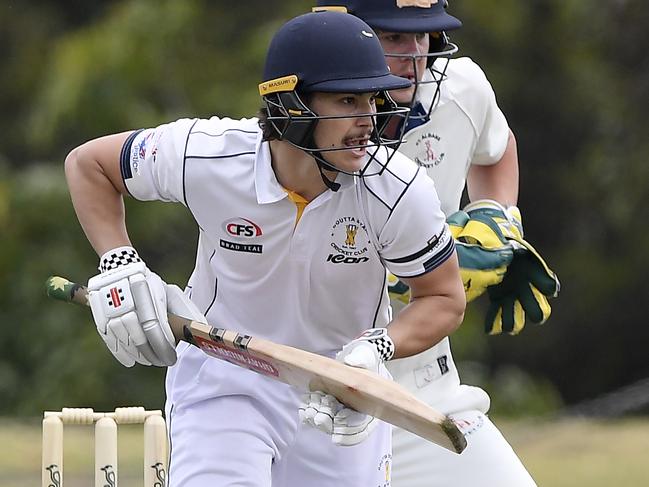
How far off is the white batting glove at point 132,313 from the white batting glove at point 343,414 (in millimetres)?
350

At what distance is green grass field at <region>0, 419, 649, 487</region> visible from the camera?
6.20 meters

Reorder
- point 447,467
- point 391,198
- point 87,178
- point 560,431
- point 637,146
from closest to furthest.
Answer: point 391,198 < point 87,178 < point 447,467 < point 560,431 < point 637,146

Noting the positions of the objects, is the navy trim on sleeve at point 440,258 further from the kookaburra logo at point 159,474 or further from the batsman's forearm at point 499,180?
the kookaburra logo at point 159,474

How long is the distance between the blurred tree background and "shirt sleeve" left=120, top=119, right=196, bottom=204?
22.4 ft

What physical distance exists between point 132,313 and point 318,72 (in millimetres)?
624

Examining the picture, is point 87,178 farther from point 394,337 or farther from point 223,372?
point 394,337

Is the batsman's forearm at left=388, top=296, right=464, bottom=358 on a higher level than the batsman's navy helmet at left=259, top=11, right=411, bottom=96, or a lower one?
lower

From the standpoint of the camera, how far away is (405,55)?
3.80m

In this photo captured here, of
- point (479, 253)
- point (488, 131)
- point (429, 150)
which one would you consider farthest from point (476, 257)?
point (488, 131)

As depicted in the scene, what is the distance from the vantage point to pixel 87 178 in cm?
361

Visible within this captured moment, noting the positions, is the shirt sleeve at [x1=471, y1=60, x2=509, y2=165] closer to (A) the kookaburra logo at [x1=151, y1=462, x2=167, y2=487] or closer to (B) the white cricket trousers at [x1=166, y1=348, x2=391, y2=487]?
A: (B) the white cricket trousers at [x1=166, y1=348, x2=391, y2=487]

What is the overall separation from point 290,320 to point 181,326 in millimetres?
239

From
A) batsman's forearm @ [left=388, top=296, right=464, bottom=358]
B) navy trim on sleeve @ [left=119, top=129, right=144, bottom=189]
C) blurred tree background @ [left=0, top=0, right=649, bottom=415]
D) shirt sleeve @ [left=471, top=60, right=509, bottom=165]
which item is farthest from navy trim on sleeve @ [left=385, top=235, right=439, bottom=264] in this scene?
blurred tree background @ [left=0, top=0, right=649, bottom=415]

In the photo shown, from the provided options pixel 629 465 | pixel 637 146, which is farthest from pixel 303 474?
pixel 637 146
